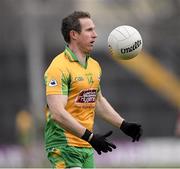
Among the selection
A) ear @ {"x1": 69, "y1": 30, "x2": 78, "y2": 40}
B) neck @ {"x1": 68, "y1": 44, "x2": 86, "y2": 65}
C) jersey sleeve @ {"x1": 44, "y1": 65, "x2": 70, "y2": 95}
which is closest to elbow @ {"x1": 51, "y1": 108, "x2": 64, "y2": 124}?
jersey sleeve @ {"x1": 44, "y1": 65, "x2": 70, "y2": 95}

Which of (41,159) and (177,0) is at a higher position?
(177,0)

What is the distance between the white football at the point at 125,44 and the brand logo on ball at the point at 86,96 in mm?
466

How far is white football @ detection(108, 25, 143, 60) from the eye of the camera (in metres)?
9.64

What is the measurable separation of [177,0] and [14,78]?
30.5 feet

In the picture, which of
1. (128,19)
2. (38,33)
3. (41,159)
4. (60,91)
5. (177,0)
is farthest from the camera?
(38,33)

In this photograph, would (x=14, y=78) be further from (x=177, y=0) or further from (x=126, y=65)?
(x=177, y=0)

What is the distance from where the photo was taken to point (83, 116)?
31.1 feet

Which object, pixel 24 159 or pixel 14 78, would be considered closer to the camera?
pixel 24 159

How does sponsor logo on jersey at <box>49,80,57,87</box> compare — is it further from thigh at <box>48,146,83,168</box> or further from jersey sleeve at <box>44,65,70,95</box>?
thigh at <box>48,146,83,168</box>

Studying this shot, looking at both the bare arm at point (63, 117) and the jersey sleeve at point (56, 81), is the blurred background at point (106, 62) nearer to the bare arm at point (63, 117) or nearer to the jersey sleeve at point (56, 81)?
the jersey sleeve at point (56, 81)

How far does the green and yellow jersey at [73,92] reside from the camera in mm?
9312

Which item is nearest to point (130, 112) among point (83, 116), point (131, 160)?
point (131, 160)

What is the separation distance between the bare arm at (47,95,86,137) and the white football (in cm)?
86

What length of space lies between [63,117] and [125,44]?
42.2 inches
